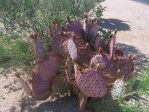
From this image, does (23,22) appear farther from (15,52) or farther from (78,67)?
(78,67)

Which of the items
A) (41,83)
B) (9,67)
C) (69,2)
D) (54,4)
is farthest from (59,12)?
(41,83)

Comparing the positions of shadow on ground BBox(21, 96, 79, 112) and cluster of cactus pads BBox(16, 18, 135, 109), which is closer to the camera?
cluster of cactus pads BBox(16, 18, 135, 109)

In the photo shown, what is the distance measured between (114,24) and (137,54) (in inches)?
108

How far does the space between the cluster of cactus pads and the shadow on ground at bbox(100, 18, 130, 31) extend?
4612mm

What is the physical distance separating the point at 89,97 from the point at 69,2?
245 centimetres

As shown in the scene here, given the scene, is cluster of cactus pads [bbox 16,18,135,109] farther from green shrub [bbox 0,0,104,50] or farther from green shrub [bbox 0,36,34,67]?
green shrub [bbox 0,36,34,67]

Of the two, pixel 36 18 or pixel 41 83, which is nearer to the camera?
pixel 41 83

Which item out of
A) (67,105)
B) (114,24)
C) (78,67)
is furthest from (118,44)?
(78,67)

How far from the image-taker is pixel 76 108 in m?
4.86

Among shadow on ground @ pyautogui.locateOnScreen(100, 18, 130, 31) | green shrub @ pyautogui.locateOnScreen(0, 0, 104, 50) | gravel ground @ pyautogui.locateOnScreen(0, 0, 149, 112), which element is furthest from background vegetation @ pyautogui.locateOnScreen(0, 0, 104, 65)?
shadow on ground @ pyautogui.locateOnScreen(100, 18, 130, 31)

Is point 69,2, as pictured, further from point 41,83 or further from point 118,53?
point 41,83

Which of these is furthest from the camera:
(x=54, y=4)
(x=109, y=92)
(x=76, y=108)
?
(x=54, y=4)

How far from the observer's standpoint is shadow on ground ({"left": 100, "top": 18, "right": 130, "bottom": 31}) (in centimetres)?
961

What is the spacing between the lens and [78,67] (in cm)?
441
